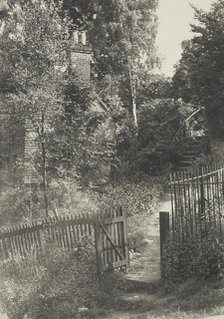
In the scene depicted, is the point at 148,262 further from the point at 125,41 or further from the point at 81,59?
the point at 125,41

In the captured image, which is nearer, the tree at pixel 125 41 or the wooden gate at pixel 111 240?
the wooden gate at pixel 111 240

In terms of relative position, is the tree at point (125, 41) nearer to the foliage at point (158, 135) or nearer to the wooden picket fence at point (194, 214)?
the foliage at point (158, 135)

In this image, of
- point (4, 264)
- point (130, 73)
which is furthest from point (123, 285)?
point (130, 73)

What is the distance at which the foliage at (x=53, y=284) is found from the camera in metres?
8.66

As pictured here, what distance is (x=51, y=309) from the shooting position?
8609mm

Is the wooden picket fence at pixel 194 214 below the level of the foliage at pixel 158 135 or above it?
below

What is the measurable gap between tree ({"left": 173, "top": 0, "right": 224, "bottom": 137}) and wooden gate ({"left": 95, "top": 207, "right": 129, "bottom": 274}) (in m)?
8.74

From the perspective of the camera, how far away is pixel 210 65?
17.6 metres

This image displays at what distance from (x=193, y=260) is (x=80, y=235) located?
9.16 feet

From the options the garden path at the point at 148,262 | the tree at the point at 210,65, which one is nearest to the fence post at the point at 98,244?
the garden path at the point at 148,262

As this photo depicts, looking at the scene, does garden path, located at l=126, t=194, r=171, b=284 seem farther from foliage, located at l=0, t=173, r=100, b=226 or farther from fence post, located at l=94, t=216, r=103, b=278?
foliage, located at l=0, t=173, r=100, b=226

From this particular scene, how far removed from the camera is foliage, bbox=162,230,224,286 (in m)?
8.29

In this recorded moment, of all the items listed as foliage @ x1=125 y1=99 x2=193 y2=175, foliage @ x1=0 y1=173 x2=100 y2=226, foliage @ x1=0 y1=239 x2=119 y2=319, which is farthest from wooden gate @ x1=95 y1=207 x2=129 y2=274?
foliage @ x1=125 y1=99 x2=193 y2=175

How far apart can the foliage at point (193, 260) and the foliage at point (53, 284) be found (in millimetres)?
1235
